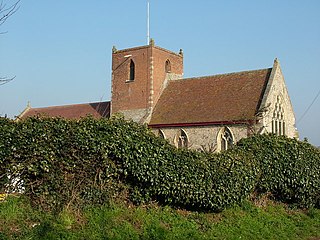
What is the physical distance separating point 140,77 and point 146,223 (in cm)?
2115

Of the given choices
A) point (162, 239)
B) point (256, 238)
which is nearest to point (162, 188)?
point (162, 239)

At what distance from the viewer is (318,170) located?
50.1 feet

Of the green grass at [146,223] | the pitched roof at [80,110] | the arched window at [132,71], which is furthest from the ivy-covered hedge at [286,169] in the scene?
the pitched roof at [80,110]

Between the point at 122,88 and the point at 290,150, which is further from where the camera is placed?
the point at 122,88

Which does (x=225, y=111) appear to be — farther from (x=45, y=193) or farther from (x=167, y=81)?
(x=45, y=193)

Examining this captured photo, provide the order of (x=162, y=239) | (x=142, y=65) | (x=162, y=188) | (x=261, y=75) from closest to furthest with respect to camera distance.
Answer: (x=162, y=239), (x=162, y=188), (x=261, y=75), (x=142, y=65)

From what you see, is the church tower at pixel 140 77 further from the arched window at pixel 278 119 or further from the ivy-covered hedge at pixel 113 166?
the ivy-covered hedge at pixel 113 166

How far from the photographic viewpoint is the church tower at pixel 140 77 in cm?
2964

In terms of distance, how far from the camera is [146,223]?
999 centimetres

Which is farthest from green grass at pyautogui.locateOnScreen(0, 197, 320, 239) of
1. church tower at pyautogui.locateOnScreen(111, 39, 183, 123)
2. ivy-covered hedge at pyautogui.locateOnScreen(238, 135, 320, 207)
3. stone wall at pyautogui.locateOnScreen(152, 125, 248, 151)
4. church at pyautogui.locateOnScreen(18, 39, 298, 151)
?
church tower at pyautogui.locateOnScreen(111, 39, 183, 123)

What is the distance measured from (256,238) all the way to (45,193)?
5.65 metres

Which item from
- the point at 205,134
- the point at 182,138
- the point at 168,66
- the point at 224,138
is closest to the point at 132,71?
the point at 168,66

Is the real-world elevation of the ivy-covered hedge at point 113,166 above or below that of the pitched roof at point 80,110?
below

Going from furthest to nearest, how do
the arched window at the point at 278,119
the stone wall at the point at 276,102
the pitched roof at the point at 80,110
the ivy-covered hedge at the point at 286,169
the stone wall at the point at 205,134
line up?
the pitched roof at the point at 80,110
the arched window at the point at 278,119
the stone wall at the point at 276,102
the stone wall at the point at 205,134
the ivy-covered hedge at the point at 286,169
